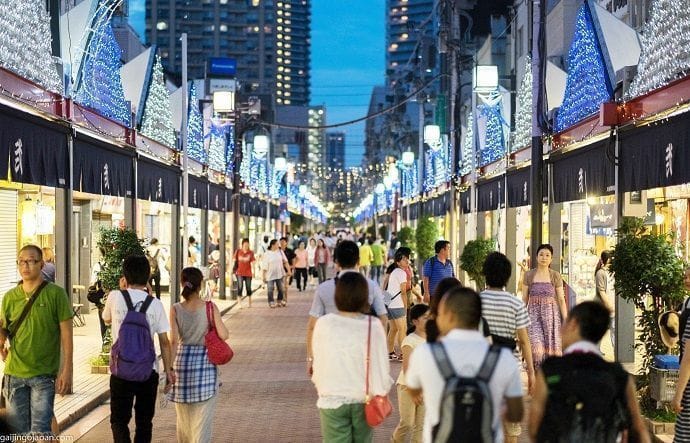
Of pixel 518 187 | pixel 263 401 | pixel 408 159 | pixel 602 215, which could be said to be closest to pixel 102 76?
pixel 263 401

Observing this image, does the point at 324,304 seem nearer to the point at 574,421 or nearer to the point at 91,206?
the point at 574,421

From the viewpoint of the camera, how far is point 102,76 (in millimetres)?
17984

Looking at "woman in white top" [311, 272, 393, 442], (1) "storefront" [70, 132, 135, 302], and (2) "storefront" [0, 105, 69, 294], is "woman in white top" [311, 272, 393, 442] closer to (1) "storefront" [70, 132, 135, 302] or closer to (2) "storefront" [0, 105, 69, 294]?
(2) "storefront" [0, 105, 69, 294]

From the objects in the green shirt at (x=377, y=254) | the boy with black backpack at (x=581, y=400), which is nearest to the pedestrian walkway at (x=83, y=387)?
the boy with black backpack at (x=581, y=400)

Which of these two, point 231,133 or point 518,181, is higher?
point 231,133

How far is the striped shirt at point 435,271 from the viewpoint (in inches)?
690

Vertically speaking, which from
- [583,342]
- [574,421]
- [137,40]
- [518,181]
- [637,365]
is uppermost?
[137,40]

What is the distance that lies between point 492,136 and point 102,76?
12478 millimetres

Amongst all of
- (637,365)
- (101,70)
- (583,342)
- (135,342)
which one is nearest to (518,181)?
(637,365)

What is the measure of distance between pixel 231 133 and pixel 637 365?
989 inches

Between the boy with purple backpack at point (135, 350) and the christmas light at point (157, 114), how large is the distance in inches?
468

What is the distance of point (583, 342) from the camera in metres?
5.80

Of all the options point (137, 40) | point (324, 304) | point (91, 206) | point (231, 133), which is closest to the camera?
point (324, 304)

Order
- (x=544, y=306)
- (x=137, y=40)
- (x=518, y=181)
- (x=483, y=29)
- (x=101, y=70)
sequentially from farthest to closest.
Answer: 1. (x=483, y=29)
2. (x=137, y=40)
3. (x=518, y=181)
4. (x=101, y=70)
5. (x=544, y=306)
